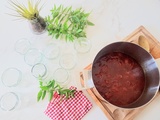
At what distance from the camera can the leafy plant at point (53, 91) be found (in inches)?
29.5

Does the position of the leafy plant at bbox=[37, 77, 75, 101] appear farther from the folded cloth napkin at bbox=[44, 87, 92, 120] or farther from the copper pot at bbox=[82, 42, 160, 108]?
the copper pot at bbox=[82, 42, 160, 108]

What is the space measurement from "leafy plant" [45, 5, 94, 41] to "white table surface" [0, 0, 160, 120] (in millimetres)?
34

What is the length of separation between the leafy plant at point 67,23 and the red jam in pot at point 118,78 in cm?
17

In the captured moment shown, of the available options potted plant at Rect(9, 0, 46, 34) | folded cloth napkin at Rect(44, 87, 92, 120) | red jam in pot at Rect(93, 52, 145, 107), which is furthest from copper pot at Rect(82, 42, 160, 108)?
potted plant at Rect(9, 0, 46, 34)

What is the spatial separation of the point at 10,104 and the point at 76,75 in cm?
25

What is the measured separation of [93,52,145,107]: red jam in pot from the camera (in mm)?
698

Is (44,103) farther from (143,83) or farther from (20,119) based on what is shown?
(143,83)

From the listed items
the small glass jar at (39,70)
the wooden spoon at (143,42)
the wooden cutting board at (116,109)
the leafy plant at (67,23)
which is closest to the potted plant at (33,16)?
the leafy plant at (67,23)

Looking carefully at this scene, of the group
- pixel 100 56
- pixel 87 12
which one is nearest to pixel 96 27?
pixel 87 12

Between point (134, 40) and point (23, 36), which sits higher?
point (23, 36)

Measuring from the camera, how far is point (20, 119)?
762 millimetres

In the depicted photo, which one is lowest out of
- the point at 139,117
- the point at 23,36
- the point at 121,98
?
the point at 139,117

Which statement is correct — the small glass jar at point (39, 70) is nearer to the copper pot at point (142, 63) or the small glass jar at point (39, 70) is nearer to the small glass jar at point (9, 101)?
the small glass jar at point (9, 101)

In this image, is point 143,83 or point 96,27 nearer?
point 143,83
